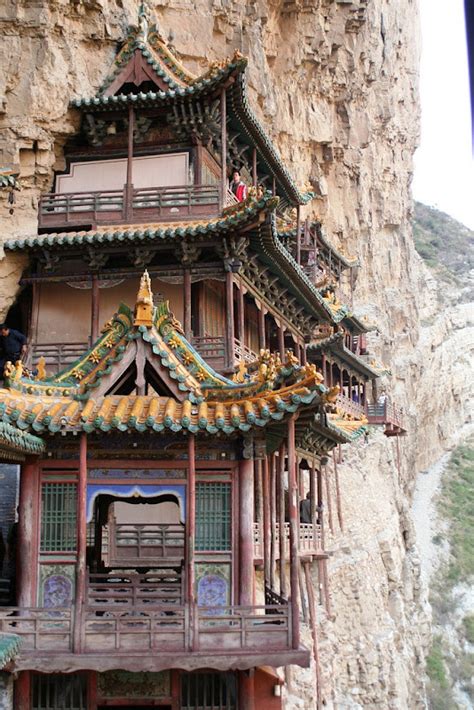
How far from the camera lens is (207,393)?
11453 mm

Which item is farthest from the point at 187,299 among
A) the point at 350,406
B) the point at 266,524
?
the point at 350,406

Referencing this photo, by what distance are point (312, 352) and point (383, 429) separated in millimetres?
9316

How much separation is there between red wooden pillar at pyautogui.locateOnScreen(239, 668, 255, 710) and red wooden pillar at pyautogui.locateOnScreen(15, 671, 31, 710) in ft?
9.15

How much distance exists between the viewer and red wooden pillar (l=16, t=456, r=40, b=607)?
1109cm

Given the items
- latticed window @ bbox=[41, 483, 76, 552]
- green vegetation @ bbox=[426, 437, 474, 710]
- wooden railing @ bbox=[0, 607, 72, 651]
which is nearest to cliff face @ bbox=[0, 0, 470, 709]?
green vegetation @ bbox=[426, 437, 474, 710]

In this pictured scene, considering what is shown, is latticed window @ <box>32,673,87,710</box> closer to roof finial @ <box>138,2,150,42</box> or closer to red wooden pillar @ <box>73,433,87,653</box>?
red wooden pillar @ <box>73,433,87,653</box>

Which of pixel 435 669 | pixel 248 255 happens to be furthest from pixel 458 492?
pixel 248 255

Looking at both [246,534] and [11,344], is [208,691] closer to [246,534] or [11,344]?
[246,534]

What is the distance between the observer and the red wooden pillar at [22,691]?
10805 millimetres

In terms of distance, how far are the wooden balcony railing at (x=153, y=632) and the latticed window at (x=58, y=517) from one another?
3.08 ft

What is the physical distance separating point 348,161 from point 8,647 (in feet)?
108

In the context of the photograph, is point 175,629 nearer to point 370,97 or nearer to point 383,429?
point 383,429

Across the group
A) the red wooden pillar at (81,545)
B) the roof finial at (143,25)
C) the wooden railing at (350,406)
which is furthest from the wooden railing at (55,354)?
the wooden railing at (350,406)

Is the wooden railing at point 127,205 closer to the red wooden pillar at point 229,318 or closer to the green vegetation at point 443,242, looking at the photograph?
the red wooden pillar at point 229,318
